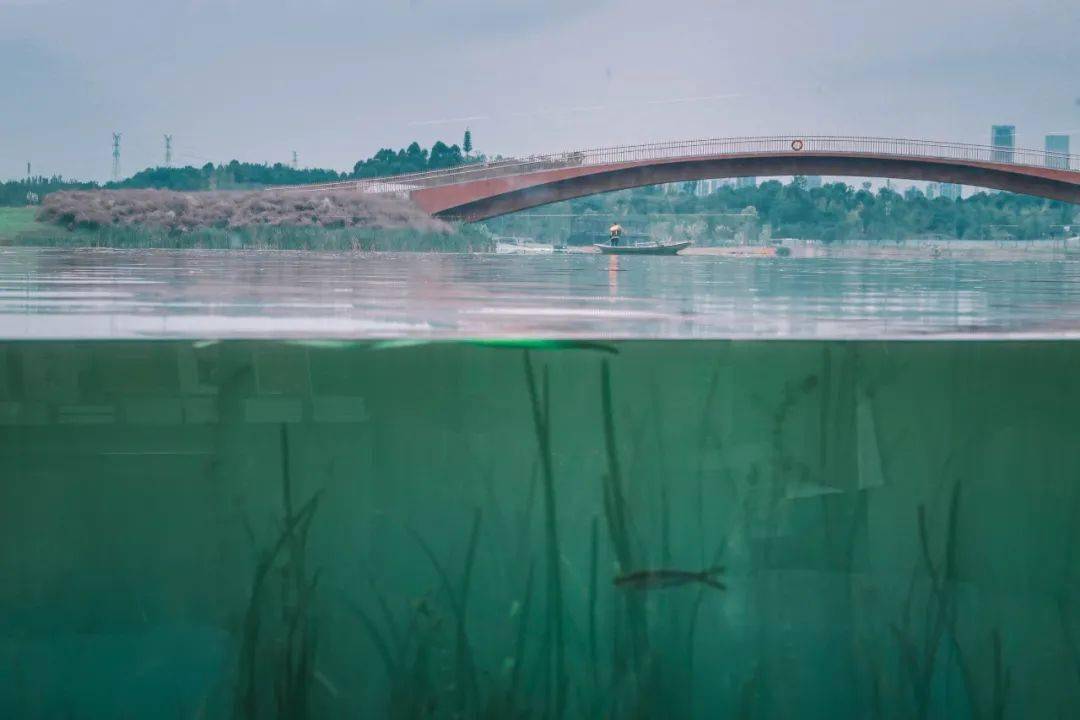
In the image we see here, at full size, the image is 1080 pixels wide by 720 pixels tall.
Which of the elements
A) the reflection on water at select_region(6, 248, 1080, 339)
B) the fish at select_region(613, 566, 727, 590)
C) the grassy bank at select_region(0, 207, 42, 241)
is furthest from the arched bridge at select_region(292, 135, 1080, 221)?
the fish at select_region(613, 566, 727, 590)

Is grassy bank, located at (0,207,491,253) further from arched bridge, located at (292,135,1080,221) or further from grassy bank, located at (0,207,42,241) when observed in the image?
arched bridge, located at (292,135,1080,221)

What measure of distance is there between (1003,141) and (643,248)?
110cm

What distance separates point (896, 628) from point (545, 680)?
102cm

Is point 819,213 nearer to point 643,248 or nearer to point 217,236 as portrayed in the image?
point 643,248

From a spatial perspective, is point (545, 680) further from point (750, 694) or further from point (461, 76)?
point (461, 76)

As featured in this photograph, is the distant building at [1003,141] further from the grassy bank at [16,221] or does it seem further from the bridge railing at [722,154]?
the grassy bank at [16,221]

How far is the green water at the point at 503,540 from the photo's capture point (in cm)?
296

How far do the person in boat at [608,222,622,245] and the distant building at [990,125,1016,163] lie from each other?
1.11m

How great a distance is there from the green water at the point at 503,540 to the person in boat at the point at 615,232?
17.1 inches

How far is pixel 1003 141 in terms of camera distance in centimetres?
312

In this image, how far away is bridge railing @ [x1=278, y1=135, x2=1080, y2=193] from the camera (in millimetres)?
3109

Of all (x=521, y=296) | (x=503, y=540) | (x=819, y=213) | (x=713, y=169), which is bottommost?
(x=503, y=540)

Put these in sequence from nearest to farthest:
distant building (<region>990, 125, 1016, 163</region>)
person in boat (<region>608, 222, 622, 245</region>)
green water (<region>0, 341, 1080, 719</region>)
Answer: green water (<region>0, 341, 1080, 719</region>) < distant building (<region>990, 125, 1016, 163</region>) < person in boat (<region>608, 222, 622, 245</region>)

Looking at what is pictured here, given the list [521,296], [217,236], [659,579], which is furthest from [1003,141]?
[217,236]
